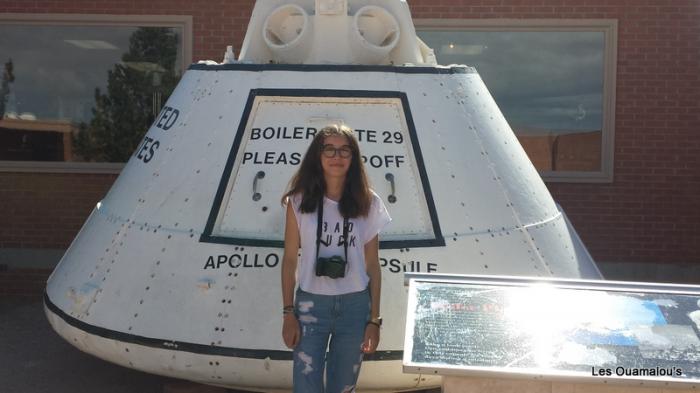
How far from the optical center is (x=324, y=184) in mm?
2617

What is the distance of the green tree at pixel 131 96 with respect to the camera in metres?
6.82

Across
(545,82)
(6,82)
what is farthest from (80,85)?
(545,82)

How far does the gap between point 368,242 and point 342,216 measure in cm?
13

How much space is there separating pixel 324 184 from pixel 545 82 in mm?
4742

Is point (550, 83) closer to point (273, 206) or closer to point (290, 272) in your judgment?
point (273, 206)

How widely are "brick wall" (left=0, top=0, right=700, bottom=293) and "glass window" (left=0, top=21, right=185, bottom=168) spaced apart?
186mm

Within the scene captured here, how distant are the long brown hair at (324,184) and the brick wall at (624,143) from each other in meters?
4.35

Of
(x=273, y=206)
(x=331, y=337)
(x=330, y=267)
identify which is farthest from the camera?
(x=273, y=206)

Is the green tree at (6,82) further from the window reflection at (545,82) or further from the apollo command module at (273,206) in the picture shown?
the window reflection at (545,82)

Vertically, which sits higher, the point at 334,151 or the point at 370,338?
the point at 334,151

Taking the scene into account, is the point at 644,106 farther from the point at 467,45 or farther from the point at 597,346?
the point at 597,346

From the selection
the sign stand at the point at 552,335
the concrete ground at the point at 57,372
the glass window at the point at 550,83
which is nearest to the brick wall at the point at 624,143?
the glass window at the point at 550,83

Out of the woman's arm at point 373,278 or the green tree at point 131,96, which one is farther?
the green tree at point 131,96

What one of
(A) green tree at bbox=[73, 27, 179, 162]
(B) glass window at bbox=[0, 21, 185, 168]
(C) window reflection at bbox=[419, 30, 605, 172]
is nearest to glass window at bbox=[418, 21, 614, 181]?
(C) window reflection at bbox=[419, 30, 605, 172]
